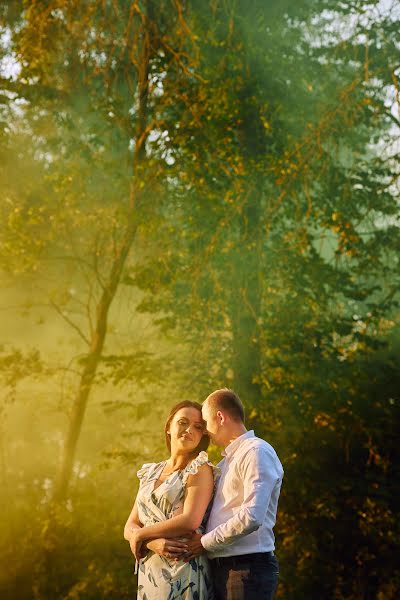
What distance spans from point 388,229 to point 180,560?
5733 millimetres

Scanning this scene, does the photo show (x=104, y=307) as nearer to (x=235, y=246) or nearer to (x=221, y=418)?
(x=235, y=246)

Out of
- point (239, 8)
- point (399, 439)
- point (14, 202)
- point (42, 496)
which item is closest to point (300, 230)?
point (399, 439)

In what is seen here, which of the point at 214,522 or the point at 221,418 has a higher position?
the point at 221,418

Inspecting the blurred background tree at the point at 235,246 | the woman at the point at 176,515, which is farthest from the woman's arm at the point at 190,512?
the blurred background tree at the point at 235,246

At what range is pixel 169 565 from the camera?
2562 mm

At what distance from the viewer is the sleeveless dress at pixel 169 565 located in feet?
8.27

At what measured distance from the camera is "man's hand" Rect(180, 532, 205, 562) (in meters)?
2.52

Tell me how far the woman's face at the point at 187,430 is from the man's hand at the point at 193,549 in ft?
1.18

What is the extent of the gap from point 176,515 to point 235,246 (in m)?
4.83

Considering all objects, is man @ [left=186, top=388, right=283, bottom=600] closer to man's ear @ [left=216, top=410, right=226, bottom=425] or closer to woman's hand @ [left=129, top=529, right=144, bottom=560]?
man's ear @ [left=216, top=410, right=226, bottom=425]

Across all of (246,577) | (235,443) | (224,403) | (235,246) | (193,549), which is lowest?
(246,577)

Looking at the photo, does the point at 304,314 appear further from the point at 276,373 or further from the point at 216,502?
the point at 216,502

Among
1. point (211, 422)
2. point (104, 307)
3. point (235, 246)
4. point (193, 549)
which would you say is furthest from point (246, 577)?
point (104, 307)

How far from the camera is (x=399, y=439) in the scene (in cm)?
675
